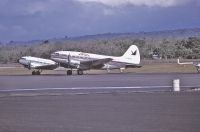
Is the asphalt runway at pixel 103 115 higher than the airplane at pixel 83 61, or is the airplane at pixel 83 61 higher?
the airplane at pixel 83 61

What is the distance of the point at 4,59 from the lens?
141125mm

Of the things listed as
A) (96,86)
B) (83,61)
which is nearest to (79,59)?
(83,61)

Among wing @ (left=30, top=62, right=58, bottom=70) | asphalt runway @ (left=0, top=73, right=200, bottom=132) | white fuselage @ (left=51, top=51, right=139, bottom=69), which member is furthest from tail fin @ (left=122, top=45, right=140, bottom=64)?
asphalt runway @ (left=0, top=73, right=200, bottom=132)

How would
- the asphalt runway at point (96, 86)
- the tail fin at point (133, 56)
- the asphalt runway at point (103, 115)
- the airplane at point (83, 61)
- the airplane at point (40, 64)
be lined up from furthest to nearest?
the tail fin at point (133, 56) → the airplane at point (40, 64) → the airplane at point (83, 61) → the asphalt runway at point (96, 86) → the asphalt runway at point (103, 115)

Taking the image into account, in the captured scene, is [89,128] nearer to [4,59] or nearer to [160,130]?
[160,130]

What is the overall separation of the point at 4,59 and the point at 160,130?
424 feet

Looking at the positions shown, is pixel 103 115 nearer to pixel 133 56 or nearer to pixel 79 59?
pixel 79 59

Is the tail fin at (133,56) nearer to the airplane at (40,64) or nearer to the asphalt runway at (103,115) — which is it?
the airplane at (40,64)

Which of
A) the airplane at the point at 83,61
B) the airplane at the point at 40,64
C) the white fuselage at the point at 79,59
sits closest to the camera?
the airplane at the point at 83,61

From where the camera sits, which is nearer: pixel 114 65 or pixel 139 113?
pixel 139 113

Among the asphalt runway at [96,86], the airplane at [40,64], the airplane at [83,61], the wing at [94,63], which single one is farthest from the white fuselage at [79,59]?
the asphalt runway at [96,86]

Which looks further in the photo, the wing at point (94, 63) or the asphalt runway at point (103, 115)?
the wing at point (94, 63)

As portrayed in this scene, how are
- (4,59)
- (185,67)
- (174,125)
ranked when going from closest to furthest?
(174,125), (185,67), (4,59)

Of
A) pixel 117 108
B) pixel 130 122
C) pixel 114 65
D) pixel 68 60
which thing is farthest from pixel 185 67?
pixel 130 122
